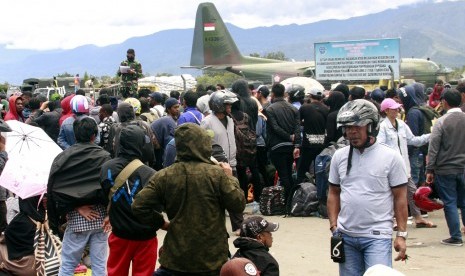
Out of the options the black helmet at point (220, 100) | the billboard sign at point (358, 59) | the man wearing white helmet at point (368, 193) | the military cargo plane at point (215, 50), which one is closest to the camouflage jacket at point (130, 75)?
the billboard sign at point (358, 59)

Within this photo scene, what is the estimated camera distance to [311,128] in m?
11.1

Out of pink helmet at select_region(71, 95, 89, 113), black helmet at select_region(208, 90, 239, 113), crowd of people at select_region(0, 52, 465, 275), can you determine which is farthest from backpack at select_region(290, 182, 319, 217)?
pink helmet at select_region(71, 95, 89, 113)

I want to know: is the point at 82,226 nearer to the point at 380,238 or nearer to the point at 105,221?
the point at 105,221

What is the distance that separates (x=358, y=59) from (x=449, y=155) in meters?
11.5

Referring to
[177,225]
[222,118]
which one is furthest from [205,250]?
[222,118]

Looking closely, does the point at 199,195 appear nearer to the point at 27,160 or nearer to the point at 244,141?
the point at 27,160

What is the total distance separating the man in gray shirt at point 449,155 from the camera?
341 inches

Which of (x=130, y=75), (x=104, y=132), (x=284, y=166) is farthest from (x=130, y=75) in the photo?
(x=104, y=132)

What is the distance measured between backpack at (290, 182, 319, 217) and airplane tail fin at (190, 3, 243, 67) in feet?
98.7

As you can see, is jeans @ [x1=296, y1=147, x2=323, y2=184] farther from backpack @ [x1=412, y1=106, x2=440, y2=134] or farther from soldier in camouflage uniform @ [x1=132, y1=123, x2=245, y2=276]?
soldier in camouflage uniform @ [x1=132, y1=123, x2=245, y2=276]

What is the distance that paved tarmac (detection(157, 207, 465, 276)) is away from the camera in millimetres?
7941

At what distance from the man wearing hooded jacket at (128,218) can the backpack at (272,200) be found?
17.0 ft

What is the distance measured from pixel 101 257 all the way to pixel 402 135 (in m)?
4.37

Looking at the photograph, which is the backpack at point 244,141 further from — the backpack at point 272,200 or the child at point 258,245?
the child at point 258,245
